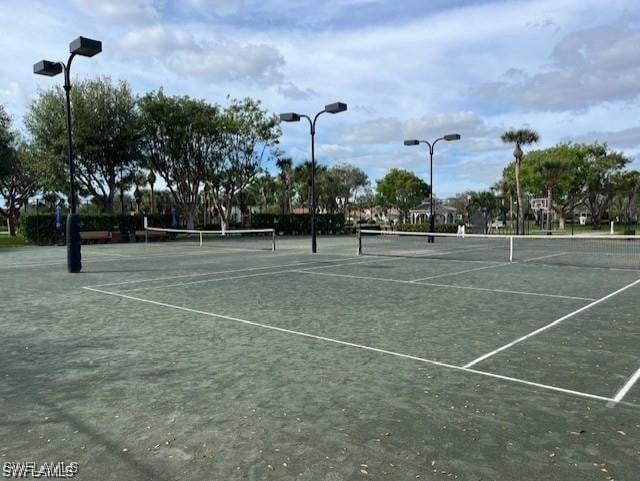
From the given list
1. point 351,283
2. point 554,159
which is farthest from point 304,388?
point 554,159

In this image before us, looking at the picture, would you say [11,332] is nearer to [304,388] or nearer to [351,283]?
[304,388]

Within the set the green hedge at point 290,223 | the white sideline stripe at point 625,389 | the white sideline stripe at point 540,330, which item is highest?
the green hedge at point 290,223

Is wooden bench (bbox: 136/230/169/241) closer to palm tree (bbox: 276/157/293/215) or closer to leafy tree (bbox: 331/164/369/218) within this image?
palm tree (bbox: 276/157/293/215)

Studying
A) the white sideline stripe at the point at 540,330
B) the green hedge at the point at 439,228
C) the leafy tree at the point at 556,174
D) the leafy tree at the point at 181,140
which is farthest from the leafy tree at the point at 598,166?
the white sideline stripe at the point at 540,330

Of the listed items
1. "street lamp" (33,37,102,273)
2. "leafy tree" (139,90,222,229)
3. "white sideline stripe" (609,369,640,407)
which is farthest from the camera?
"leafy tree" (139,90,222,229)

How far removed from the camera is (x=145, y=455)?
11.6 feet

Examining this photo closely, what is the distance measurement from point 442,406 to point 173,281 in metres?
10.2

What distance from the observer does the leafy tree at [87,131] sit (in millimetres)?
37312

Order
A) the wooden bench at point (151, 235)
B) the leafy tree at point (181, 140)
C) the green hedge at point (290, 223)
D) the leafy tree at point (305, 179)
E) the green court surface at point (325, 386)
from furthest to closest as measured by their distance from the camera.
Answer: the leafy tree at point (305, 179) → the green hedge at point (290, 223) → the leafy tree at point (181, 140) → the wooden bench at point (151, 235) → the green court surface at point (325, 386)

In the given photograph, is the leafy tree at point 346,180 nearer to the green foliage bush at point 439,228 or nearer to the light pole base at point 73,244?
the green foliage bush at point 439,228

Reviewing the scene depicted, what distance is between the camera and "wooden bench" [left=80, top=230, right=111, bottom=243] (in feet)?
112

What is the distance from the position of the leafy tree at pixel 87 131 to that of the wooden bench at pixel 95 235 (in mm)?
6091

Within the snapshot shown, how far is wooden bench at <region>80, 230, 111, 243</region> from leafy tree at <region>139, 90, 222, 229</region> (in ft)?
32.6

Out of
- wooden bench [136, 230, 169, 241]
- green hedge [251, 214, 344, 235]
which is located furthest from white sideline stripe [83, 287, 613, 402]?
green hedge [251, 214, 344, 235]
